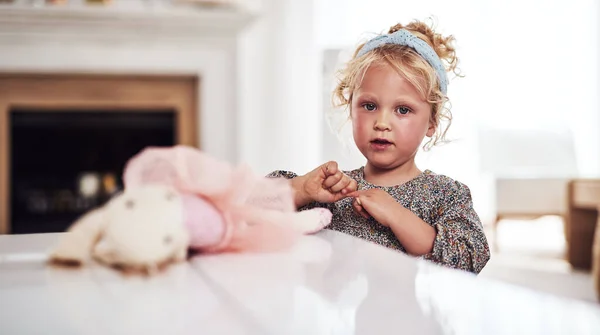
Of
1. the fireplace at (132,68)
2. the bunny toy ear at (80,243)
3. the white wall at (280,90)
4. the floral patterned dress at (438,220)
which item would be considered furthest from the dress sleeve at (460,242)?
the fireplace at (132,68)

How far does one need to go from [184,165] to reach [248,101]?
281 cm

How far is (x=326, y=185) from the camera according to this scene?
0.84 m

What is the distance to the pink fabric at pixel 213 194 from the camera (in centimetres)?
42

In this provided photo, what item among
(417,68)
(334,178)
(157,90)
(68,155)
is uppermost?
(417,68)

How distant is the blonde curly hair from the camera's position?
101cm

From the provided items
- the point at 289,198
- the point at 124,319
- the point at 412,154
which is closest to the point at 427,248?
the point at 412,154

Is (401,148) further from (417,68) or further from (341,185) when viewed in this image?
(341,185)

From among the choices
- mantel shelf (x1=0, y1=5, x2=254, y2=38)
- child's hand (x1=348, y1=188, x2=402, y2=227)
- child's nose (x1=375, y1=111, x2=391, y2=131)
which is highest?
mantel shelf (x1=0, y1=5, x2=254, y2=38)

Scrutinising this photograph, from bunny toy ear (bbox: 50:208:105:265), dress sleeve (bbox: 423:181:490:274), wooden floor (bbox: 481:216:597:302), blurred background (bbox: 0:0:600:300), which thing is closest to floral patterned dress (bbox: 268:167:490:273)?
dress sleeve (bbox: 423:181:490:274)

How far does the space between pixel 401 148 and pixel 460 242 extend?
8.7 inches

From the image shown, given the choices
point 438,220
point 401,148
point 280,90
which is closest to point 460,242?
point 438,220

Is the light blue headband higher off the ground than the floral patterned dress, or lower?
higher

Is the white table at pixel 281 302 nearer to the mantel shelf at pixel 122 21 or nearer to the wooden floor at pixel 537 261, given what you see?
the wooden floor at pixel 537 261

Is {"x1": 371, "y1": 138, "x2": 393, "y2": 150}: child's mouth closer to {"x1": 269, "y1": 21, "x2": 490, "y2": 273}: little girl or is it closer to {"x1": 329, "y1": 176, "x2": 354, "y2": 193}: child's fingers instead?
{"x1": 269, "y1": 21, "x2": 490, "y2": 273}: little girl
